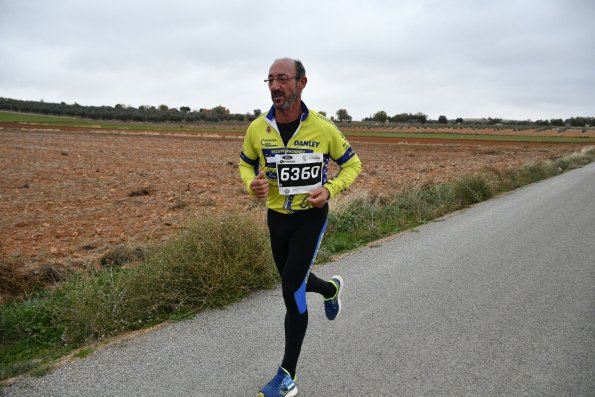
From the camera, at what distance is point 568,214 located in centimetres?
1023

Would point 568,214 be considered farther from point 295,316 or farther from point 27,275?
point 27,275

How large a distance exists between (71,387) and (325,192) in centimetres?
242

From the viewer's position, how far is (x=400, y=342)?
13.1 feet

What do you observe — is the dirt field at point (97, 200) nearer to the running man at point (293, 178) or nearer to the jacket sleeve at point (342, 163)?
the running man at point (293, 178)

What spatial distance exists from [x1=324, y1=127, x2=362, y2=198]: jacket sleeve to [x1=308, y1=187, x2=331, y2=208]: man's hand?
80 mm

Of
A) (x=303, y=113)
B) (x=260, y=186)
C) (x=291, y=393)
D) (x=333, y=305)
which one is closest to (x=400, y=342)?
(x=333, y=305)

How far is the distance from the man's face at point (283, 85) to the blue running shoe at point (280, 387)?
198cm

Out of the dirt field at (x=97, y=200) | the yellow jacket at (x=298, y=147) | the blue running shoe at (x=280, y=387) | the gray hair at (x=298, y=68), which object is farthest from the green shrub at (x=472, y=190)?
the blue running shoe at (x=280, y=387)

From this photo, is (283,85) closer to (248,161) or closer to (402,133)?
(248,161)

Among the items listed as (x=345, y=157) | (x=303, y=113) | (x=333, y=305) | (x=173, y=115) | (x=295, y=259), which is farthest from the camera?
(x=173, y=115)

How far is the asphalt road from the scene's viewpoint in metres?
3.32

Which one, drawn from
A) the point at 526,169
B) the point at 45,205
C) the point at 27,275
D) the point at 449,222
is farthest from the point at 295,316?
the point at 526,169

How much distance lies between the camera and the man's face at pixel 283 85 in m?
3.26

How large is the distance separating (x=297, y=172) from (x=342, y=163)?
476 mm
